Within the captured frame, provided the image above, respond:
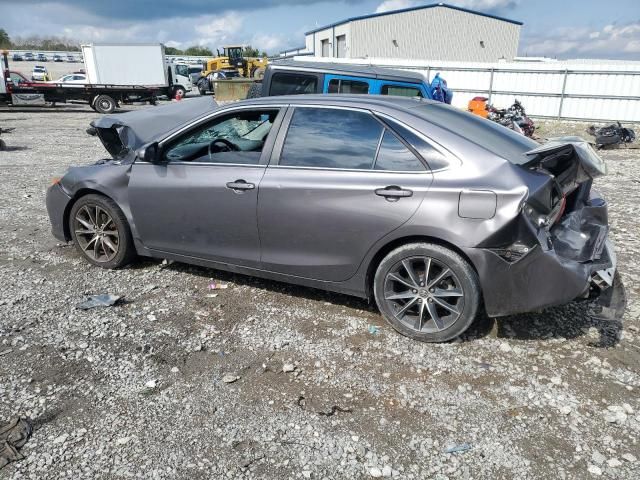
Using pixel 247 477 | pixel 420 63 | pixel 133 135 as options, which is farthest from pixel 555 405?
pixel 420 63

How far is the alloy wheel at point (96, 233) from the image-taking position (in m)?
4.48

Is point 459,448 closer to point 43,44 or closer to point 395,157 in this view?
point 395,157

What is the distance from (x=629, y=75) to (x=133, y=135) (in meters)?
20.0

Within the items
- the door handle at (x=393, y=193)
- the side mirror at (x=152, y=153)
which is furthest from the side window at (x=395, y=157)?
the side mirror at (x=152, y=153)

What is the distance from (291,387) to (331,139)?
1783mm

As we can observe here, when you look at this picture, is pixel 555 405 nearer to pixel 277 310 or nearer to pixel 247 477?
pixel 247 477

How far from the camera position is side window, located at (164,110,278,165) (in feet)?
12.6

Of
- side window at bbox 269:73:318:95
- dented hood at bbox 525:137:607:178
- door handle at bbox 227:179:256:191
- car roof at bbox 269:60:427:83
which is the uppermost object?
car roof at bbox 269:60:427:83

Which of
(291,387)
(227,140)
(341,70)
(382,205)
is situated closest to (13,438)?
(291,387)

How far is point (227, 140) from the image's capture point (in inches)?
163

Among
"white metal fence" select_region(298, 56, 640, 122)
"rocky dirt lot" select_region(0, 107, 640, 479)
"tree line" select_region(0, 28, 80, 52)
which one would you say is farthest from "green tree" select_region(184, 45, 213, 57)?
"rocky dirt lot" select_region(0, 107, 640, 479)

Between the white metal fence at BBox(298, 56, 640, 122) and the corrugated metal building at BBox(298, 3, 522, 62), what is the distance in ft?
60.5

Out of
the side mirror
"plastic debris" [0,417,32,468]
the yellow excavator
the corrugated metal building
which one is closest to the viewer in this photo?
"plastic debris" [0,417,32,468]

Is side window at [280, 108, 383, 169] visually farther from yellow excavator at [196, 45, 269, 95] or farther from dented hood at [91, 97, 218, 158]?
yellow excavator at [196, 45, 269, 95]
